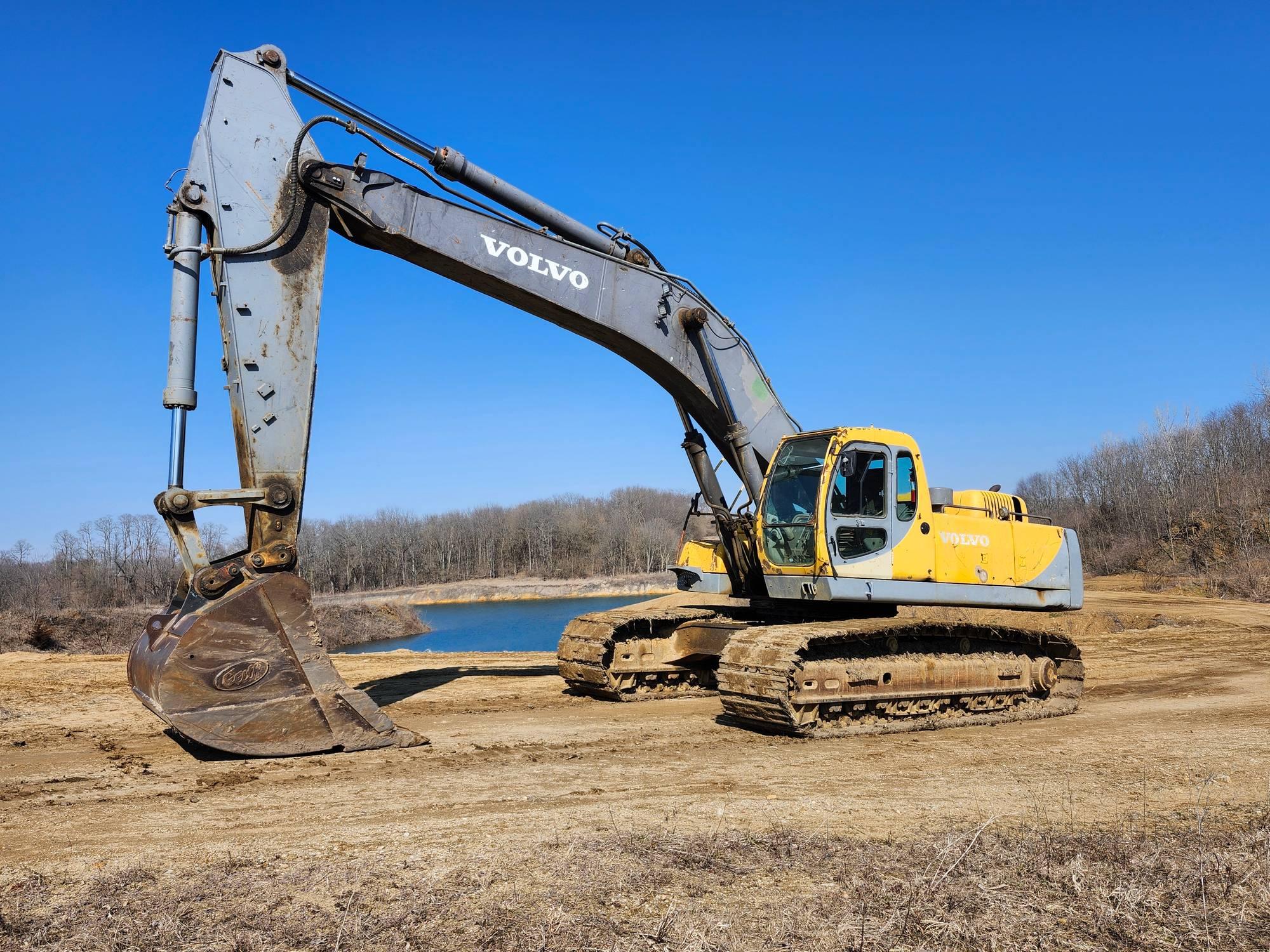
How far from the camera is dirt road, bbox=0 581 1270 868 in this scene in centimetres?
516

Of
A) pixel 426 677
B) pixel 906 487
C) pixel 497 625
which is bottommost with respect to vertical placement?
pixel 497 625

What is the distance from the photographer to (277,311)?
7.39m

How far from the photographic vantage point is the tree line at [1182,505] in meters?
38.8

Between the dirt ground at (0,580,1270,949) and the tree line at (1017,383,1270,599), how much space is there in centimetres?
2500

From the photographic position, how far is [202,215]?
7.24 metres

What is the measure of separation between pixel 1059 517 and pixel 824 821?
61026 millimetres

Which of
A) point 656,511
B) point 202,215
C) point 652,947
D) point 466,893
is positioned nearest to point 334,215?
point 202,215

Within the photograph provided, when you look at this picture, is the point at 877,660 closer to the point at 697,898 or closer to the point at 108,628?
the point at 697,898

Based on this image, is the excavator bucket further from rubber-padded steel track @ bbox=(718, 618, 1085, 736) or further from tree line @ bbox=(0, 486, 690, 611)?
tree line @ bbox=(0, 486, 690, 611)

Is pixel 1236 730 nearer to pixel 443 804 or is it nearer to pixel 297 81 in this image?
pixel 443 804

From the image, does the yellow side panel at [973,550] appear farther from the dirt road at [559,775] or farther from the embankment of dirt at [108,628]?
the embankment of dirt at [108,628]

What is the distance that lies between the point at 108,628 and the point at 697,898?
1116 inches

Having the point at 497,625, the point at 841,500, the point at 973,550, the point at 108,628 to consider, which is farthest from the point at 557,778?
the point at 497,625

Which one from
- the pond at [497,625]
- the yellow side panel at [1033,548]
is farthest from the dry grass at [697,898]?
the pond at [497,625]
